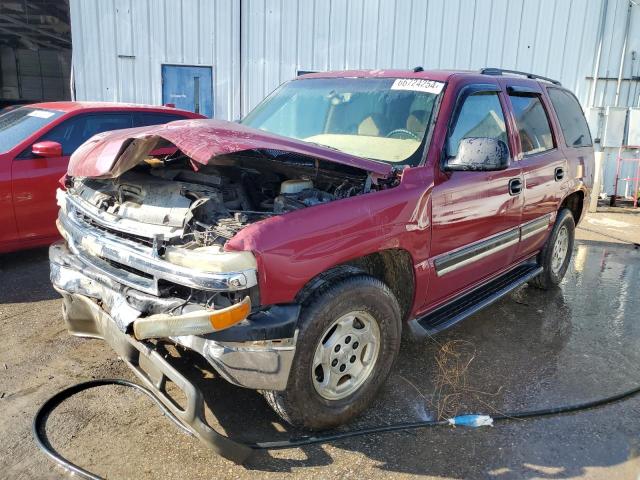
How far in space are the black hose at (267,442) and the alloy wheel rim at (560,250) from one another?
194cm

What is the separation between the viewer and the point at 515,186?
4027mm

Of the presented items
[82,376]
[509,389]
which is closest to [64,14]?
[82,376]

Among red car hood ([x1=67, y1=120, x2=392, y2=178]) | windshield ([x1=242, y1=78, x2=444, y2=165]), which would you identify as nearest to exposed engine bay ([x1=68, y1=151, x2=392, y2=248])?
red car hood ([x1=67, y1=120, x2=392, y2=178])

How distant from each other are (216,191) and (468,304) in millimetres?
1995

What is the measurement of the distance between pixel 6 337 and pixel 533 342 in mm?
3956

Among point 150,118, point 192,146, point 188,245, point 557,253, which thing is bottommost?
point 557,253

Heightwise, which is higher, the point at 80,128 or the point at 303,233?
the point at 80,128

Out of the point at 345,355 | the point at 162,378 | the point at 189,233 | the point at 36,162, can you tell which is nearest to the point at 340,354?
the point at 345,355

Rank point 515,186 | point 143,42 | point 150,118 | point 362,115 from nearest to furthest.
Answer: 1. point 362,115
2. point 515,186
3. point 150,118
4. point 143,42

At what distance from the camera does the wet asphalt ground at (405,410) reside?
8.54 ft

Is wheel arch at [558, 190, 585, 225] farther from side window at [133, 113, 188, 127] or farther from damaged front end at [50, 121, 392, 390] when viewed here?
side window at [133, 113, 188, 127]

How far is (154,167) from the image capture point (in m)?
3.43

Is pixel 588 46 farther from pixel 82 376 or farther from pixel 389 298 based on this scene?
pixel 82 376

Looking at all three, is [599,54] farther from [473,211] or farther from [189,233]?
[189,233]
